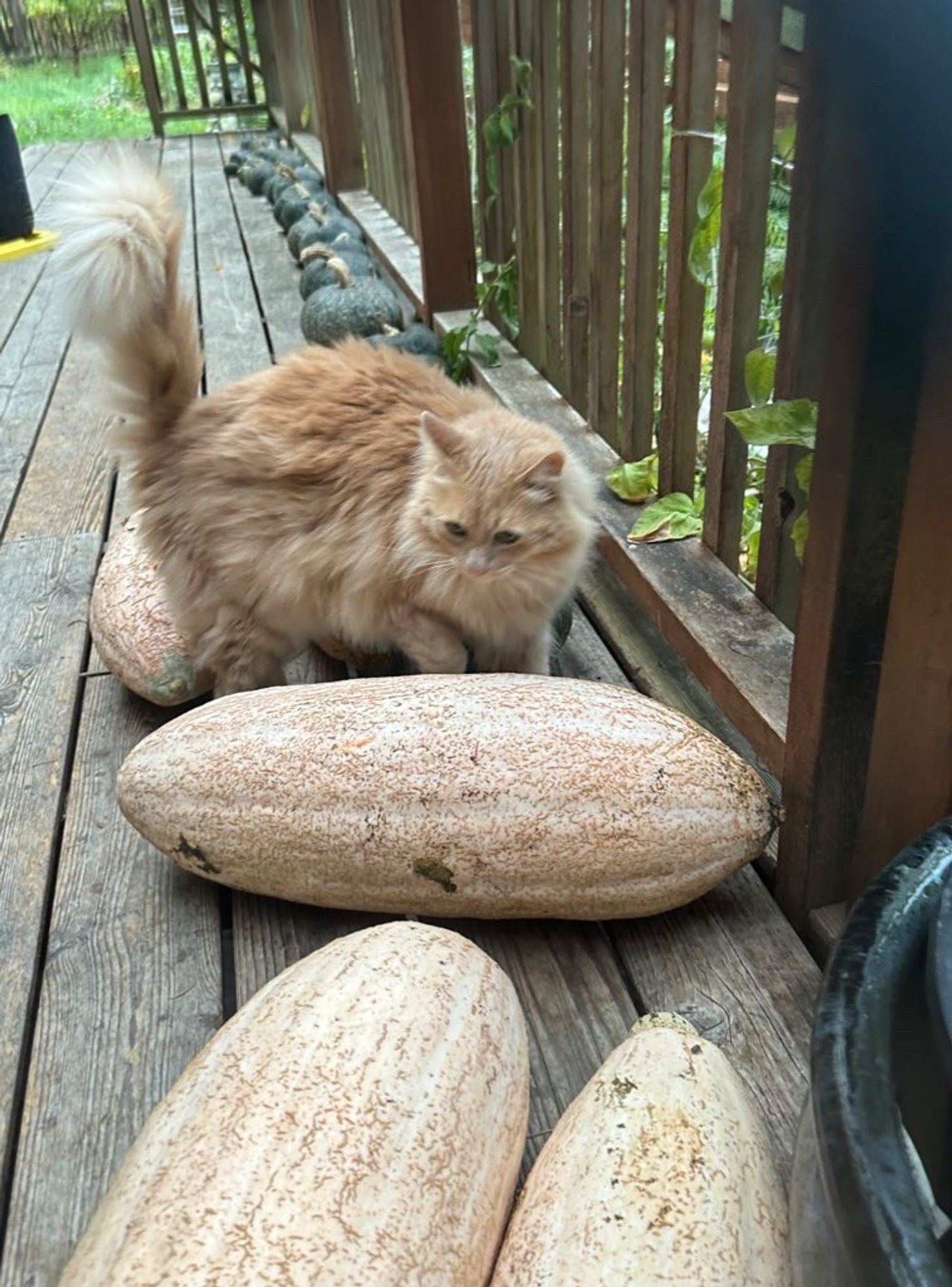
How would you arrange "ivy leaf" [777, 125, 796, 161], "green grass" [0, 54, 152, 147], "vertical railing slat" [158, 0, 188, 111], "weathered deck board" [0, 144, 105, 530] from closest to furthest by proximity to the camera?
1. "ivy leaf" [777, 125, 796, 161]
2. "weathered deck board" [0, 144, 105, 530]
3. "vertical railing slat" [158, 0, 188, 111]
4. "green grass" [0, 54, 152, 147]

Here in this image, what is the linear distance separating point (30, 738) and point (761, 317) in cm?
172

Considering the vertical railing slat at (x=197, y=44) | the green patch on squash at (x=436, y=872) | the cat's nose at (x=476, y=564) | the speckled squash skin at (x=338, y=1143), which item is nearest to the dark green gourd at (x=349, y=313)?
the cat's nose at (x=476, y=564)

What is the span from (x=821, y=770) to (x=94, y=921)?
1.14m

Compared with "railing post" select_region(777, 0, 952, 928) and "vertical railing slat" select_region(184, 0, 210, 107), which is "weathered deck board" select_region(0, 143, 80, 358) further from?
"railing post" select_region(777, 0, 952, 928)

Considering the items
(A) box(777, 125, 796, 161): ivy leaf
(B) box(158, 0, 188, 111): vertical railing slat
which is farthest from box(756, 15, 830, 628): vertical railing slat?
(B) box(158, 0, 188, 111): vertical railing slat

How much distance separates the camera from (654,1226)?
0.98 metres

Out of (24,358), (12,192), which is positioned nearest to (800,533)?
(24,358)

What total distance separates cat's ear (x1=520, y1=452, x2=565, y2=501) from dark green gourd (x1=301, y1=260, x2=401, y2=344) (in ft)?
6.55

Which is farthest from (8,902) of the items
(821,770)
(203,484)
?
(821,770)

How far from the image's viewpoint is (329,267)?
4352 millimetres

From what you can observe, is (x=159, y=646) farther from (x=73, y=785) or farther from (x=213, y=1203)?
(x=213, y=1203)

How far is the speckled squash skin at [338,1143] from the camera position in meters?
0.95

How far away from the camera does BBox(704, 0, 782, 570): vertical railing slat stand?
Answer: 175cm

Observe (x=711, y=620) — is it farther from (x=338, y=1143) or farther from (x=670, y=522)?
(x=338, y=1143)
